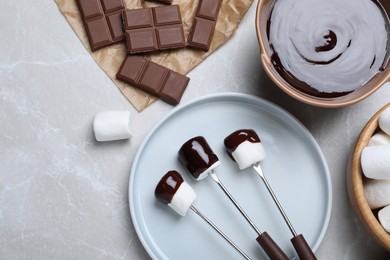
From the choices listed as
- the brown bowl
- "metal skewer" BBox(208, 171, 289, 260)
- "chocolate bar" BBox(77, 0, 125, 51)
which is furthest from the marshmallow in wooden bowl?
"chocolate bar" BBox(77, 0, 125, 51)

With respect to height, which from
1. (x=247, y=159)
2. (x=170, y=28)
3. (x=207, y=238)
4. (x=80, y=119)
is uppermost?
(x=170, y=28)

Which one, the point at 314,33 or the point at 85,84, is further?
the point at 85,84

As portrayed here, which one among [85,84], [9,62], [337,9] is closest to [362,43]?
[337,9]

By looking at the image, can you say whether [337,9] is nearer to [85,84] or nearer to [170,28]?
[170,28]

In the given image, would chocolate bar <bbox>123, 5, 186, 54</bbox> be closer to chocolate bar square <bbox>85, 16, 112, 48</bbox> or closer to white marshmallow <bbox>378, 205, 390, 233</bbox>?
chocolate bar square <bbox>85, 16, 112, 48</bbox>

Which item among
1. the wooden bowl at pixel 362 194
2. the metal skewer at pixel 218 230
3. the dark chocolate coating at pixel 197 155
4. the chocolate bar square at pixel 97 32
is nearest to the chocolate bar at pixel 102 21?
the chocolate bar square at pixel 97 32

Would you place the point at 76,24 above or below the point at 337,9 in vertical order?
below

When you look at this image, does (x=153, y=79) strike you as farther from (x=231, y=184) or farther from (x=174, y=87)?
(x=231, y=184)
